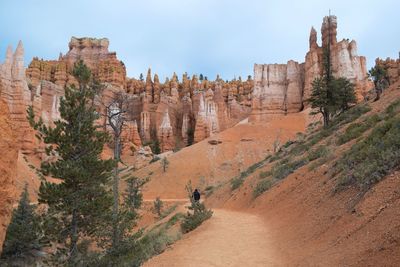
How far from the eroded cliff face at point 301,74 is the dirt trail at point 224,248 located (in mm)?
51348

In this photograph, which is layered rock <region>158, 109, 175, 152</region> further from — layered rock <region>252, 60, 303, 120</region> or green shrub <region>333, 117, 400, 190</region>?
green shrub <region>333, 117, 400, 190</region>

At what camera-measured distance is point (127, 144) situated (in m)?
71.5

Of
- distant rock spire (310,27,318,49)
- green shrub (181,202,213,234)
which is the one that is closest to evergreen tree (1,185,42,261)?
green shrub (181,202,213,234)

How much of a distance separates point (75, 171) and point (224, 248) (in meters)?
7.23

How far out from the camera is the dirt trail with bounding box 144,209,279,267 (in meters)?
8.50

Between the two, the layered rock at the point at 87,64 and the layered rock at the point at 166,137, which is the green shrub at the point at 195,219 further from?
the layered rock at the point at 87,64

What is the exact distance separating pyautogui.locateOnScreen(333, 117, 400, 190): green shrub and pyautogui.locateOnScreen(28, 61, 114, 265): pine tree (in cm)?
929

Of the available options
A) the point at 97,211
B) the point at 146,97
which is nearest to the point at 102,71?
the point at 146,97

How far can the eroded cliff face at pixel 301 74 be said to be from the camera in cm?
6072

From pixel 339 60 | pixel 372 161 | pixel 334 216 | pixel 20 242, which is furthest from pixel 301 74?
pixel 334 216

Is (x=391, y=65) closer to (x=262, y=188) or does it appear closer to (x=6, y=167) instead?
(x=262, y=188)

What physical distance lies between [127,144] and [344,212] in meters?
64.8

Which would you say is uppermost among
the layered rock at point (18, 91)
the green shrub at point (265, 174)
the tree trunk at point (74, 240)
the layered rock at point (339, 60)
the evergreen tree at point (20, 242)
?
the layered rock at point (339, 60)

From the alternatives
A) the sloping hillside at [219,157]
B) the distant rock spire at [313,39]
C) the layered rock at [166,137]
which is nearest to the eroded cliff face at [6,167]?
the sloping hillside at [219,157]
